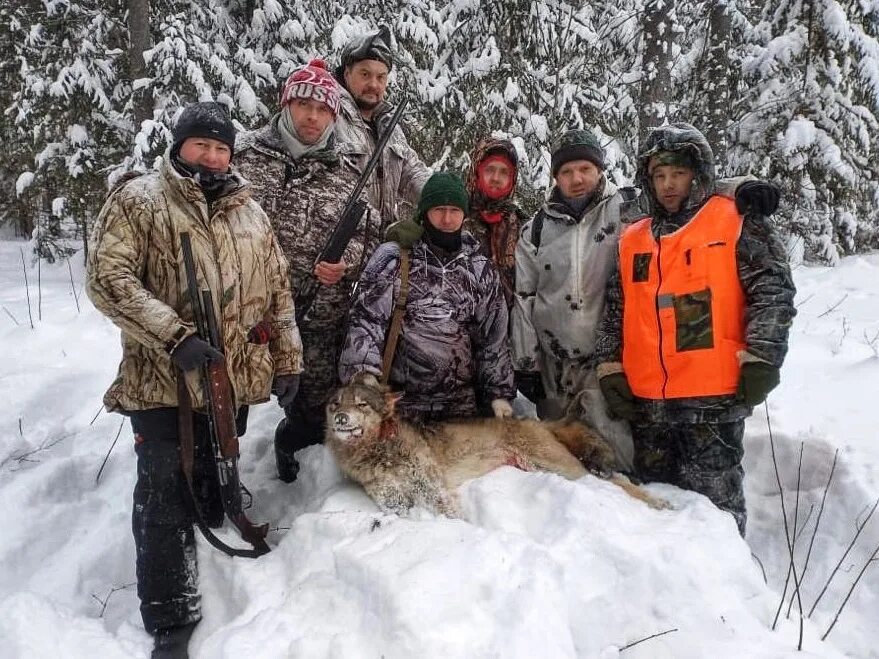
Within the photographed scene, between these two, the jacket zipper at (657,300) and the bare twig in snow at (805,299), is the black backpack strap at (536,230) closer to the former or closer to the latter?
the jacket zipper at (657,300)

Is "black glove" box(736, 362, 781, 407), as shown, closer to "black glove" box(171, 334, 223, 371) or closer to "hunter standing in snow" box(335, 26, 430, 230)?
"hunter standing in snow" box(335, 26, 430, 230)

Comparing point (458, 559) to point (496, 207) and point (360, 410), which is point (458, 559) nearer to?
point (360, 410)

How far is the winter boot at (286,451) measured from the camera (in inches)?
190

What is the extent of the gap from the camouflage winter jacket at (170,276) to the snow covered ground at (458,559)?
1.07 metres

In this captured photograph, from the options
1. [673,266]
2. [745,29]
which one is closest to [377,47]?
[673,266]

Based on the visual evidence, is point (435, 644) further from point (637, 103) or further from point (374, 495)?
point (637, 103)

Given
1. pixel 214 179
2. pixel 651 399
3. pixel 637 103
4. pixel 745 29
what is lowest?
pixel 651 399

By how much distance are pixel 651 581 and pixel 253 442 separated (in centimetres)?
377

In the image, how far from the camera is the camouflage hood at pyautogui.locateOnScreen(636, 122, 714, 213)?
381 cm

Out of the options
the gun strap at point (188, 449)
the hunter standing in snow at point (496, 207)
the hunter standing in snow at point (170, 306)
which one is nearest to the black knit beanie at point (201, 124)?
the hunter standing in snow at point (170, 306)

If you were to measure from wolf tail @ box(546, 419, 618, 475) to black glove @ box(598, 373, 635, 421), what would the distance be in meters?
0.36

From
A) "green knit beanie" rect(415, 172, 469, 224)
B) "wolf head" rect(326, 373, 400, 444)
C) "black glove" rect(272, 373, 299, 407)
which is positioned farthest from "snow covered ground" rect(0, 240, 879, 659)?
"green knit beanie" rect(415, 172, 469, 224)

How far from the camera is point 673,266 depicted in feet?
12.6

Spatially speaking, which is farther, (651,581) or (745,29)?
(745,29)
